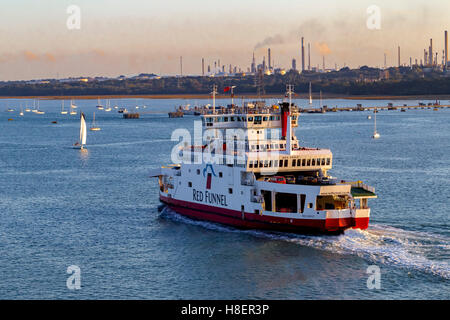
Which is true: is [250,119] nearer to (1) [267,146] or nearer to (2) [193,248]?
(1) [267,146]

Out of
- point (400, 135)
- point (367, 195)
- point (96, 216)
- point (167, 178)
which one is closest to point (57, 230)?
point (96, 216)

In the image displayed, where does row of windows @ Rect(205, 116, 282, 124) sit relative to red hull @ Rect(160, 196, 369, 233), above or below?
above

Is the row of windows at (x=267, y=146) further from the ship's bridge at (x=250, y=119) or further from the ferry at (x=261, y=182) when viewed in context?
the ship's bridge at (x=250, y=119)

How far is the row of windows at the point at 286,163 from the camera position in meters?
48.5

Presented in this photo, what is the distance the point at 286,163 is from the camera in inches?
1935

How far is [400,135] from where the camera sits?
136500mm

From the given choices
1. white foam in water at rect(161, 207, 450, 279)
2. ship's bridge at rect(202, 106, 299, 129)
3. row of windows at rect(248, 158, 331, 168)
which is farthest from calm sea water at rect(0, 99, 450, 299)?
ship's bridge at rect(202, 106, 299, 129)

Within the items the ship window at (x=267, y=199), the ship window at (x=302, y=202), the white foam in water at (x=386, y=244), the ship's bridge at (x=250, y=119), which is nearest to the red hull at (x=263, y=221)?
the white foam in water at (x=386, y=244)

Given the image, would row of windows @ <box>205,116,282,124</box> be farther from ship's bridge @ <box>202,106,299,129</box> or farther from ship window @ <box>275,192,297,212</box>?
ship window @ <box>275,192,297,212</box>

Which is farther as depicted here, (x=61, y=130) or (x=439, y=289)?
(x=61, y=130)

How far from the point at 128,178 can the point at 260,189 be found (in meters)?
31.6

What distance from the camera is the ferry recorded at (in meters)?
44.8

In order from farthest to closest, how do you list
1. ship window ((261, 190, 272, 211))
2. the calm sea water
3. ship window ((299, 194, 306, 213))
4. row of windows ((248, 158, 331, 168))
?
row of windows ((248, 158, 331, 168)), ship window ((261, 190, 272, 211)), ship window ((299, 194, 306, 213)), the calm sea water
